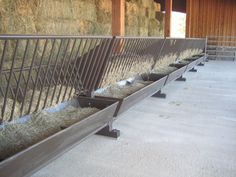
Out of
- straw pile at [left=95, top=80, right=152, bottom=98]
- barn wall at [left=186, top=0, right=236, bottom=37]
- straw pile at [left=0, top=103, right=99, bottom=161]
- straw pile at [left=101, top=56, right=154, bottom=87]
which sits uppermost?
barn wall at [left=186, top=0, right=236, bottom=37]

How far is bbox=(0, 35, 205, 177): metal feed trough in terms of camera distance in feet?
5.35

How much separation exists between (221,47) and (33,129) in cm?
1014

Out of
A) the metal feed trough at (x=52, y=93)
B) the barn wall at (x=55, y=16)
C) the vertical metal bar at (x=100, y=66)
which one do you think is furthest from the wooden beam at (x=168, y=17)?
the vertical metal bar at (x=100, y=66)

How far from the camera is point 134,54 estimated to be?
3566 millimetres

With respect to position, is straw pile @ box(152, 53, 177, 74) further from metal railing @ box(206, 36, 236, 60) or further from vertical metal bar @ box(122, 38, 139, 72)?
metal railing @ box(206, 36, 236, 60)

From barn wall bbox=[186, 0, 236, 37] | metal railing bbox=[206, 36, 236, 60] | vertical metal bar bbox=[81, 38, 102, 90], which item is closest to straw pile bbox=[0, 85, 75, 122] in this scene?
vertical metal bar bbox=[81, 38, 102, 90]

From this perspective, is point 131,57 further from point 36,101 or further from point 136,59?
point 36,101

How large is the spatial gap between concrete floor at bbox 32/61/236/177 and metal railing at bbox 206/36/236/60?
7.65 m

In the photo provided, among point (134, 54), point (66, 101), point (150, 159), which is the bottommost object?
point (150, 159)

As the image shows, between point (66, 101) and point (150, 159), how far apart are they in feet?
3.00

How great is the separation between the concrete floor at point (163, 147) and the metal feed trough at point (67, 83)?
21cm

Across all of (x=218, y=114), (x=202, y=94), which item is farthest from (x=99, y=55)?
(x=202, y=94)

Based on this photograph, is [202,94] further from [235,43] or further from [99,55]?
[235,43]

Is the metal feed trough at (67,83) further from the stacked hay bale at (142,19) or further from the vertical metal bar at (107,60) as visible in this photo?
the stacked hay bale at (142,19)
